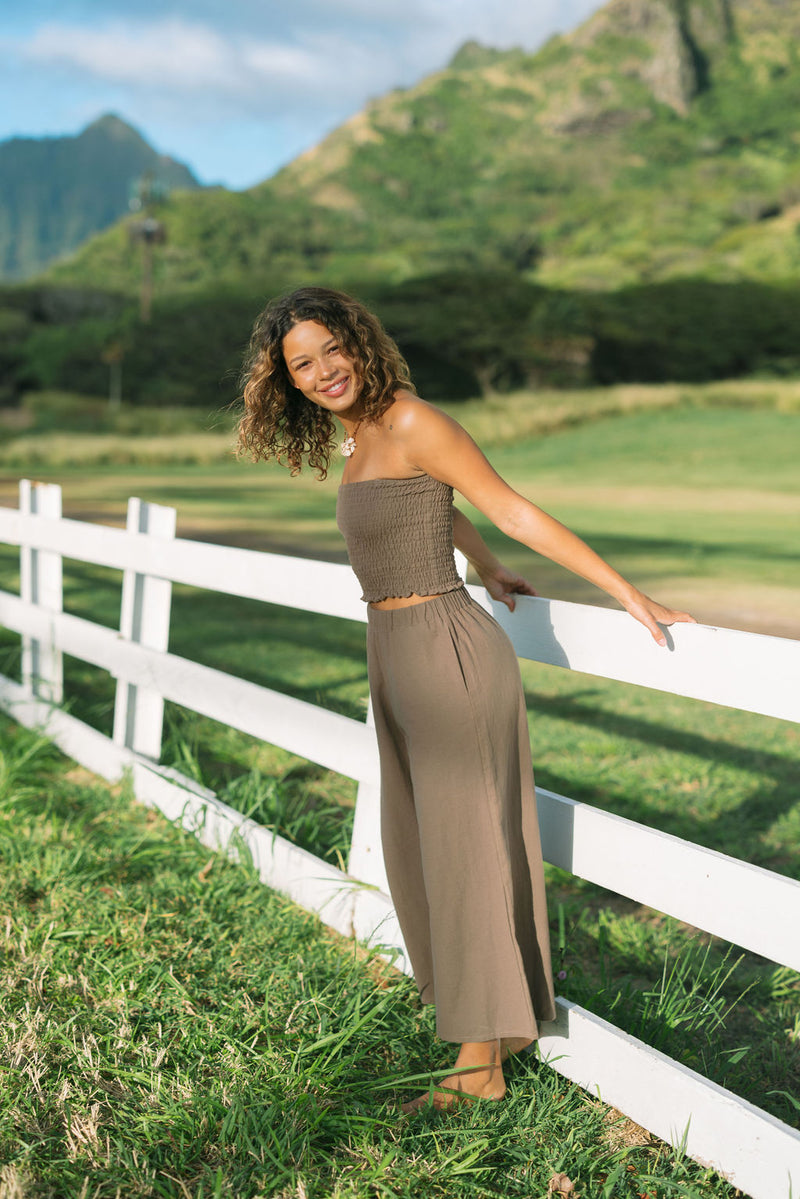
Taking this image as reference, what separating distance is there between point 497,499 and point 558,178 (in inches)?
3828

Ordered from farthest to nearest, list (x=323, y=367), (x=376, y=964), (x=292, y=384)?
1. (x=376, y=964)
2. (x=292, y=384)
3. (x=323, y=367)

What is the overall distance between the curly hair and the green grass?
1345 millimetres

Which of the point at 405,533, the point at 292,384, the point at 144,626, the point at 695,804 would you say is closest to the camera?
the point at 405,533

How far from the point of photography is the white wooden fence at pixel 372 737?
195 cm

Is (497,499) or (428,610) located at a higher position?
(497,499)

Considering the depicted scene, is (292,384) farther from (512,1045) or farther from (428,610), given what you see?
(512,1045)

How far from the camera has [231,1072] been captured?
7.32 feet

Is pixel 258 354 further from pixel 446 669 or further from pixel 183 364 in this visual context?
pixel 183 364

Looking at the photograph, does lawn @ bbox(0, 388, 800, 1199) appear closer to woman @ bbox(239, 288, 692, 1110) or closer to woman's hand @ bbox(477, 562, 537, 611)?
woman @ bbox(239, 288, 692, 1110)

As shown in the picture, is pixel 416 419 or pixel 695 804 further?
pixel 695 804

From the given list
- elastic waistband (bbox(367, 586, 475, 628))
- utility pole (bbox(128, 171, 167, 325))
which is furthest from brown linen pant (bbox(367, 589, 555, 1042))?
utility pole (bbox(128, 171, 167, 325))

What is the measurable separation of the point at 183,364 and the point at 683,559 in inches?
1785

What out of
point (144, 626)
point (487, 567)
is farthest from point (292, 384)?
point (144, 626)

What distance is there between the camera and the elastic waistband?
84.6 inches
